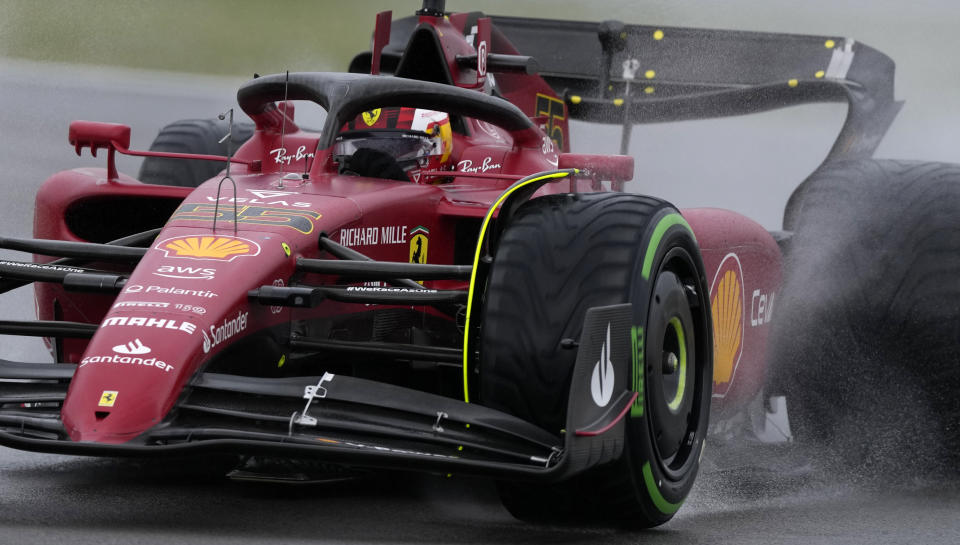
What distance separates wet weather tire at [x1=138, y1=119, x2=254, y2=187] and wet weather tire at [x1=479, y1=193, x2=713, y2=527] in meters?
4.15

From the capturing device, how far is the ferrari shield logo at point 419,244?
502 centimetres

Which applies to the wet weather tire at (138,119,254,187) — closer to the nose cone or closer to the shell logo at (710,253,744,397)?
the shell logo at (710,253,744,397)

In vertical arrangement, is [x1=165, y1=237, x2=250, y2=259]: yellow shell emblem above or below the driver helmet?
below

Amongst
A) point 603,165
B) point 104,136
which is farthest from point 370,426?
point 104,136

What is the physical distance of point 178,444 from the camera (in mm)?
3463

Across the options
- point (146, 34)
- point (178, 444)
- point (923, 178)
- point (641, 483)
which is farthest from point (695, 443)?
point (146, 34)

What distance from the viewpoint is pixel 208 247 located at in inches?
166

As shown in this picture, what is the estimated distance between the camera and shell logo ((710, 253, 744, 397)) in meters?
5.30

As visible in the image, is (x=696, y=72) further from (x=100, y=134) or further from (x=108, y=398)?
(x=108, y=398)

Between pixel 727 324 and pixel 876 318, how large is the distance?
83cm

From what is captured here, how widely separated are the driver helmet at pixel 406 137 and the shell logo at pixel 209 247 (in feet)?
5.17

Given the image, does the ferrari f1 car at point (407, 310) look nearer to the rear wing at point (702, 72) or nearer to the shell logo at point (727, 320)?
the shell logo at point (727, 320)

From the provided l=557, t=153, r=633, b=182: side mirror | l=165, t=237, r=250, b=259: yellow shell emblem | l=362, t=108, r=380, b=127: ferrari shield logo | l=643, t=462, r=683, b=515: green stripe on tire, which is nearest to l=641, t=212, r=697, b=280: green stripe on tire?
l=643, t=462, r=683, b=515: green stripe on tire

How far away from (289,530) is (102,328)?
2.70 ft
